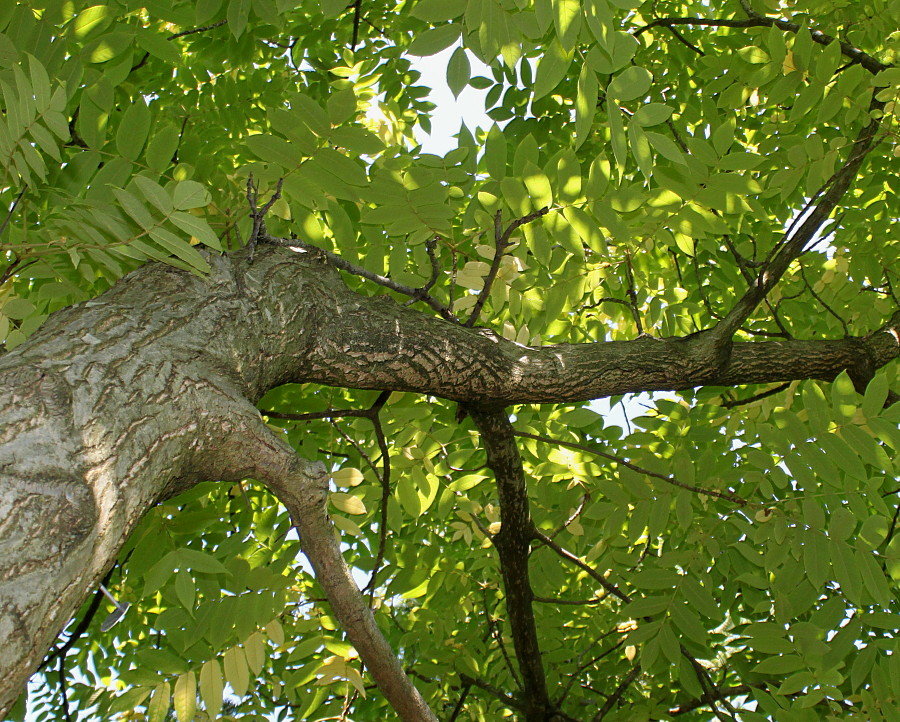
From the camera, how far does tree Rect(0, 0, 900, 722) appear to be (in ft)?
5.03

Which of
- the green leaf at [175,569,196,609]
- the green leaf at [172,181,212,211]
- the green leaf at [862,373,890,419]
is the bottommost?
the green leaf at [175,569,196,609]

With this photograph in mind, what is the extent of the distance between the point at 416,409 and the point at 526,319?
1.94ft

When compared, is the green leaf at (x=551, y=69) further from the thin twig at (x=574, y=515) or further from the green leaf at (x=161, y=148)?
the thin twig at (x=574, y=515)

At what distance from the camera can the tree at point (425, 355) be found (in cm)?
153

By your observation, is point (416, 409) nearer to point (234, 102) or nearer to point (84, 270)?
point (84, 270)

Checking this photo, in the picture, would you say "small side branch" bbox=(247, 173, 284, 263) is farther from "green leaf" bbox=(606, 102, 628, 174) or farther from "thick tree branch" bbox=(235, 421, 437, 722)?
"green leaf" bbox=(606, 102, 628, 174)

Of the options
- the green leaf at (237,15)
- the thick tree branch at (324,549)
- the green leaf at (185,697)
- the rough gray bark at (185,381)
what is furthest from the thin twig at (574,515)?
the green leaf at (237,15)

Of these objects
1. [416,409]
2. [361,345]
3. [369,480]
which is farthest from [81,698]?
[361,345]

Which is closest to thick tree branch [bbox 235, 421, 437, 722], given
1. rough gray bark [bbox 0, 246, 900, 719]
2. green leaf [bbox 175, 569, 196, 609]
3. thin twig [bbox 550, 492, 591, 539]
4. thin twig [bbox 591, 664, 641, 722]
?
rough gray bark [bbox 0, 246, 900, 719]

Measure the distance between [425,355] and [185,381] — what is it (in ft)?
2.76

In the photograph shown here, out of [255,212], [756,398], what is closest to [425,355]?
[255,212]

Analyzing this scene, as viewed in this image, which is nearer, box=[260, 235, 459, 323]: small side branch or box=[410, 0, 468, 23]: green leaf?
box=[410, 0, 468, 23]: green leaf

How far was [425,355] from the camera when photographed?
2.19 meters

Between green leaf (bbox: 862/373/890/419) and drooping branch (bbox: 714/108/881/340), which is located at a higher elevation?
drooping branch (bbox: 714/108/881/340)
